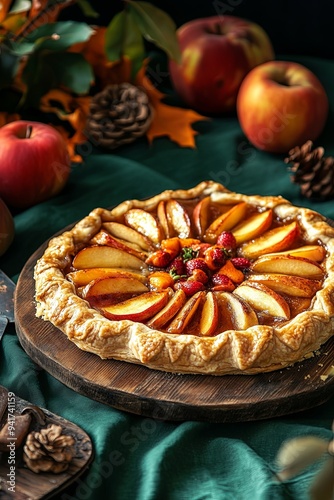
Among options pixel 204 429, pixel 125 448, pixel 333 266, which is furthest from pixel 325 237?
pixel 125 448

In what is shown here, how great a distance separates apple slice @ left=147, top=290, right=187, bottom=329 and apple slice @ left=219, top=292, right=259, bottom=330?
14 centimetres

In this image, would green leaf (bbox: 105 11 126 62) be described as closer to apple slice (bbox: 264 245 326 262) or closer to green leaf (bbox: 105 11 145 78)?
green leaf (bbox: 105 11 145 78)

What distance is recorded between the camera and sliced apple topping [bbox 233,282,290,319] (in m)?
2.21

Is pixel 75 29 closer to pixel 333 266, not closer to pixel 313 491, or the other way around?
pixel 333 266

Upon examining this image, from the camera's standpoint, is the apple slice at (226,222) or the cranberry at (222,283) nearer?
the cranberry at (222,283)

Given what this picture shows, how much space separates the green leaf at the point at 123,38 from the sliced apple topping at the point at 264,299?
1874 millimetres

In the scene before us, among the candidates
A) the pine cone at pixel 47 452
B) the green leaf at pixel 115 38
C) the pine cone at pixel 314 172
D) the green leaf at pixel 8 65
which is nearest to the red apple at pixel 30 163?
the green leaf at pixel 8 65

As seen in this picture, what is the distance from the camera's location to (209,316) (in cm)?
219

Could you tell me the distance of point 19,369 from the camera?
2258mm

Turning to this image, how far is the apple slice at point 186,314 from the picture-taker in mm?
2150

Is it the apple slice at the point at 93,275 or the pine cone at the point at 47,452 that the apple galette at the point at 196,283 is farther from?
the pine cone at the point at 47,452

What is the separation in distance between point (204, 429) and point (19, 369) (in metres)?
0.66

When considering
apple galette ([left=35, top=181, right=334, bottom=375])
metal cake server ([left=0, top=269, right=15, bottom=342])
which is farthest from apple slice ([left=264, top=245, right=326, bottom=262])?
A: metal cake server ([left=0, top=269, right=15, bottom=342])

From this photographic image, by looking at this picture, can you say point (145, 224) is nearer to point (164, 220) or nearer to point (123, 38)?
point (164, 220)
